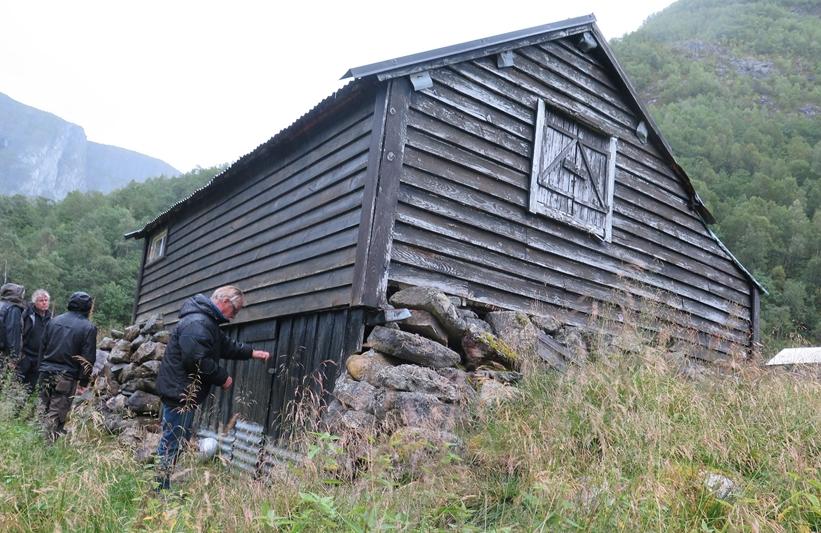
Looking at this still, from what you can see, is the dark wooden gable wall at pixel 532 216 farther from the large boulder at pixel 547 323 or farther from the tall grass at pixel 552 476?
the tall grass at pixel 552 476

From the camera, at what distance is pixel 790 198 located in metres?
44.5

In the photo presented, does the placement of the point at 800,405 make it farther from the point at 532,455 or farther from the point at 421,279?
the point at 421,279

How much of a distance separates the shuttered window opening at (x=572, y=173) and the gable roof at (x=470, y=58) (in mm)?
857

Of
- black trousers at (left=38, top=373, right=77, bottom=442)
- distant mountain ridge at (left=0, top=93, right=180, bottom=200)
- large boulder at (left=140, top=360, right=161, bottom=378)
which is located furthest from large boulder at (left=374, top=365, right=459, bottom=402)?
distant mountain ridge at (left=0, top=93, right=180, bottom=200)

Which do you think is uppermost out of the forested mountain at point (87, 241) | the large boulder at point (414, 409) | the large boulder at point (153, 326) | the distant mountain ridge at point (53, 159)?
the distant mountain ridge at point (53, 159)

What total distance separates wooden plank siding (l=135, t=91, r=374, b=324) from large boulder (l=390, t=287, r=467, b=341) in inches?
21.1

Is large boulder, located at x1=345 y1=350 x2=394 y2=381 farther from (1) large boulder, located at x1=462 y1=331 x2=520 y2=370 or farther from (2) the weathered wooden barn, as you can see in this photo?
(1) large boulder, located at x1=462 y1=331 x2=520 y2=370

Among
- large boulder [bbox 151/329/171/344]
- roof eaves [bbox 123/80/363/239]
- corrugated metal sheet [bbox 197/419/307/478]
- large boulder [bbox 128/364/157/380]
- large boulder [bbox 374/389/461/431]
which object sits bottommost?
corrugated metal sheet [bbox 197/419/307/478]

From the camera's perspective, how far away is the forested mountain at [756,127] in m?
36.5

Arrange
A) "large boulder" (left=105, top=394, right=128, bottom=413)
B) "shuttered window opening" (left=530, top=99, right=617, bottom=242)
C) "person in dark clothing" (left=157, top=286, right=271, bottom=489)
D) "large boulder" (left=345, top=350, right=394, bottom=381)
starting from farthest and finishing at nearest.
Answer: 1. "large boulder" (left=105, top=394, right=128, bottom=413)
2. "shuttered window opening" (left=530, top=99, right=617, bottom=242)
3. "large boulder" (left=345, top=350, right=394, bottom=381)
4. "person in dark clothing" (left=157, top=286, right=271, bottom=489)

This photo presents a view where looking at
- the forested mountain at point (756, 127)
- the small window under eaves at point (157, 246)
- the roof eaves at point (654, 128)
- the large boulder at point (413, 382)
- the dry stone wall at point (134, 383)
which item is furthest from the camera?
the forested mountain at point (756, 127)

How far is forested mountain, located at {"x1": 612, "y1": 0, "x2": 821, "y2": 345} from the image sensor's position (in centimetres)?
3647

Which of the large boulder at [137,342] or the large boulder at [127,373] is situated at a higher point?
the large boulder at [137,342]

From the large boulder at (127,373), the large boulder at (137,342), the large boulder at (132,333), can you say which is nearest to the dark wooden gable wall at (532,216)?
the large boulder at (127,373)
